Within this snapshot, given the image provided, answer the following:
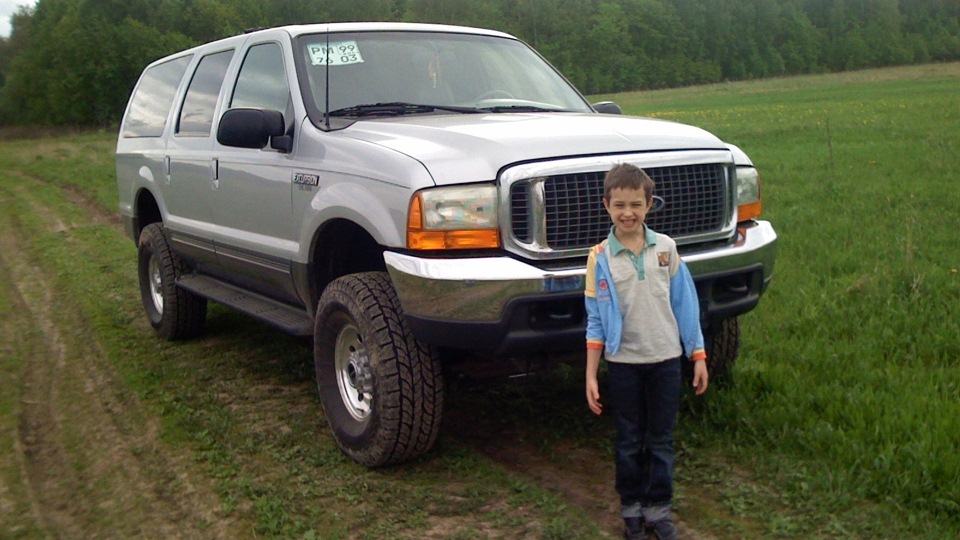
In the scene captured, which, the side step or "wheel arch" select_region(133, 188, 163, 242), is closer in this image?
the side step

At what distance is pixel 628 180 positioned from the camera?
3355 millimetres

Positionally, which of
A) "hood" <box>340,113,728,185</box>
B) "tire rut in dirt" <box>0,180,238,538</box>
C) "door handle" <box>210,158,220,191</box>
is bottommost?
"tire rut in dirt" <box>0,180,238,538</box>

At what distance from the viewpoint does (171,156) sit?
21.5 ft

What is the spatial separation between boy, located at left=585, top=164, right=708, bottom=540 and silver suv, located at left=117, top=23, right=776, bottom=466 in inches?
14.3

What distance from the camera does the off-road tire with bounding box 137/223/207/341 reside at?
271 inches

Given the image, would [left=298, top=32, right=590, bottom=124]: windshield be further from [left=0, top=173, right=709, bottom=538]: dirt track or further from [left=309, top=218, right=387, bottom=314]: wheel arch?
[left=0, top=173, right=709, bottom=538]: dirt track

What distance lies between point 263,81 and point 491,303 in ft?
7.96

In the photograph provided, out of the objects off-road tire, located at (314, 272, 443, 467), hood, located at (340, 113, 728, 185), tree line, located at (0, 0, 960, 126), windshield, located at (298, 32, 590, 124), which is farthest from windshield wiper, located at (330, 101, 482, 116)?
tree line, located at (0, 0, 960, 126)

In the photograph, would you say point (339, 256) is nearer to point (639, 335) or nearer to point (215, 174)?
point (215, 174)

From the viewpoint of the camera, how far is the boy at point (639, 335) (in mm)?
3463

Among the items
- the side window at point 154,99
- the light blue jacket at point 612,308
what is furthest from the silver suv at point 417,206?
the side window at point 154,99

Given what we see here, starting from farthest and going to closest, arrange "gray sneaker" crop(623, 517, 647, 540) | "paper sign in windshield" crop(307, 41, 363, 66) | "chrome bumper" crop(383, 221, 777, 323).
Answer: "paper sign in windshield" crop(307, 41, 363, 66) → "chrome bumper" crop(383, 221, 777, 323) → "gray sneaker" crop(623, 517, 647, 540)

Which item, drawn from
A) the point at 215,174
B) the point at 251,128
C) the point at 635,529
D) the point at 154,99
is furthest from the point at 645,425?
the point at 154,99

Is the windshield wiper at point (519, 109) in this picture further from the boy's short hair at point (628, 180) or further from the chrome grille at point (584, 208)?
the boy's short hair at point (628, 180)
